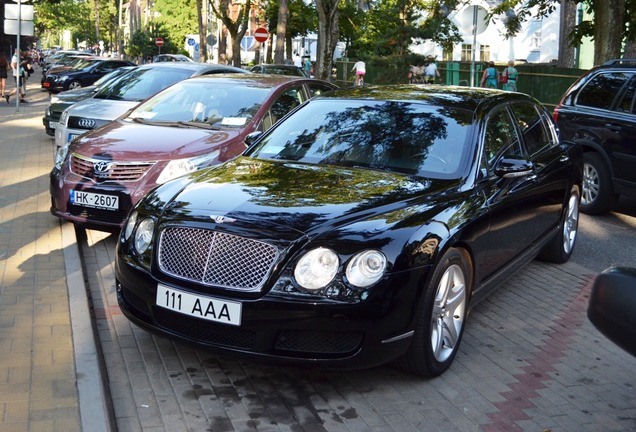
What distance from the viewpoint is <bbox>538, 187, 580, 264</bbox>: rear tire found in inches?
311

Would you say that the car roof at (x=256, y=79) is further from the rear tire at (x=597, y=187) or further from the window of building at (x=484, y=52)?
the window of building at (x=484, y=52)

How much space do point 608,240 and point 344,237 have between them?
5841mm

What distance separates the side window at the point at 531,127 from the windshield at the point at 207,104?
9.45 feet

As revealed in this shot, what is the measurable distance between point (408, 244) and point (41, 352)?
2.27 metres

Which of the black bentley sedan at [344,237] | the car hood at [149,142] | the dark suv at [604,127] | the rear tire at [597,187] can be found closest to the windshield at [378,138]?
the black bentley sedan at [344,237]

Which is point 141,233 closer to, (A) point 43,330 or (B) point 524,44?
(A) point 43,330

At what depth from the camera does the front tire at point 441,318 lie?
4730 millimetres

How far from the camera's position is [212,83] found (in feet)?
30.8

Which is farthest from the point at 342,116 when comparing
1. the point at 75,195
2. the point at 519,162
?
the point at 75,195

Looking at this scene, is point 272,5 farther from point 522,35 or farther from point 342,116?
point 342,116

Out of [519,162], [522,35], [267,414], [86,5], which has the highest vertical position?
[86,5]

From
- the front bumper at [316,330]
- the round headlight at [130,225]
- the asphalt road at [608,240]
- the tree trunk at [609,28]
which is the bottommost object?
the asphalt road at [608,240]

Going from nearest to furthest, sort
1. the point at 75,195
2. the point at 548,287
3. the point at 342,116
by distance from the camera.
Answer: the point at 342,116
the point at 548,287
the point at 75,195

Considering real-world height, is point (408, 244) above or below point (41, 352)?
above
